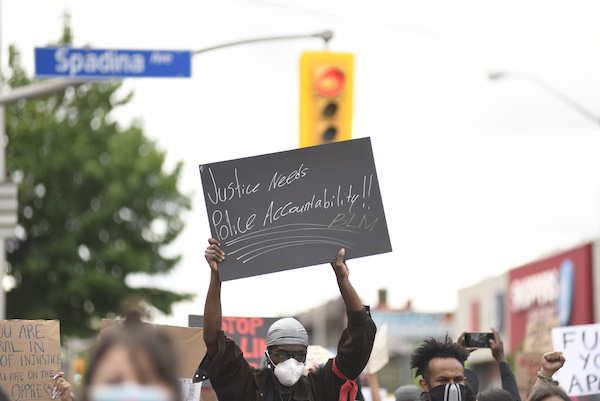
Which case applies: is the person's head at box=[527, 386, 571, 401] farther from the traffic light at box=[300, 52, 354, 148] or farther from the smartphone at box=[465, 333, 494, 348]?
the traffic light at box=[300, 52, 354, 148]

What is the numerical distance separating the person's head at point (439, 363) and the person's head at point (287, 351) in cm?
92

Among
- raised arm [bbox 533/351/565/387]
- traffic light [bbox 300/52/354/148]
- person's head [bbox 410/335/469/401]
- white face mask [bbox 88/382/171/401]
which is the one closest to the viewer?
white face mask [bbox 88/382/171/401]

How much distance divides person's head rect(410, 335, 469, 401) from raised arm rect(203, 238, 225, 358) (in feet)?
4.36

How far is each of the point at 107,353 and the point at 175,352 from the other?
13cm

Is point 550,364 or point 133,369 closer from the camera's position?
point 133,369

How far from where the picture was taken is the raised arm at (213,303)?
3734 mm

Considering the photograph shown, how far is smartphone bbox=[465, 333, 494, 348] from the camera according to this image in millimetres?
5039

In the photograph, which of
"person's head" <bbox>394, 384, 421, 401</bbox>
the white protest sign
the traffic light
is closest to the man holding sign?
"person's head" <bbox>394, 384, 421, 401</bbox>

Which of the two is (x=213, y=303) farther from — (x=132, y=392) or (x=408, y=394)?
(x=408, y=394)

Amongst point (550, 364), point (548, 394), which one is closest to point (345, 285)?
point (548, 394)

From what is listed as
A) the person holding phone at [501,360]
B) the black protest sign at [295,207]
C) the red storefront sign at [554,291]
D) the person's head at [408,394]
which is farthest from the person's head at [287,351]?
the red storefront sign at [554,291]

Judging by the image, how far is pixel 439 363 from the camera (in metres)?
4.45

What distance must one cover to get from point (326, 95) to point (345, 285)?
4.68 m

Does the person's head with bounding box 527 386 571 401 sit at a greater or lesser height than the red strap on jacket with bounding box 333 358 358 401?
lesser
